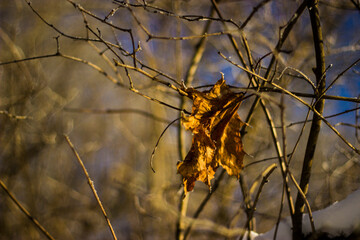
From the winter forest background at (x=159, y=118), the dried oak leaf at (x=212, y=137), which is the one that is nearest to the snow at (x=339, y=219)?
the winter forest background at (x=159, y=118)

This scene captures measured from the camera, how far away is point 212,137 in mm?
903

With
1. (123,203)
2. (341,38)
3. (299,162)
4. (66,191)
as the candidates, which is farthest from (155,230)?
(341,38)

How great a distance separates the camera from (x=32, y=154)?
13.8ft

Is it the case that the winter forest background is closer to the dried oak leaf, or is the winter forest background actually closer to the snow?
the snow

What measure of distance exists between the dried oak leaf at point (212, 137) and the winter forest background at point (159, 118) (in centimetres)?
28

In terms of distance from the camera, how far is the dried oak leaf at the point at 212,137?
875 mm

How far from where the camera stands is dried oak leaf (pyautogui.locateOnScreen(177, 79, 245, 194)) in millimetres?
875

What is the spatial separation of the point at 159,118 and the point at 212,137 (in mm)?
829

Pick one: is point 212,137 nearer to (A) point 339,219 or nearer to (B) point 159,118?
(A) point 339,219

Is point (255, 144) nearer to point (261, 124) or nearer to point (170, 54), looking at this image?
point (261, 124)

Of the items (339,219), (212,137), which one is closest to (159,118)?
(212,137)

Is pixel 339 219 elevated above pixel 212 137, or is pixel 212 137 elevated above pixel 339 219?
pixel 212 137

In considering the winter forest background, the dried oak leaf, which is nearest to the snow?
the winter forest background

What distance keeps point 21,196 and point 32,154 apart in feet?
3.33
